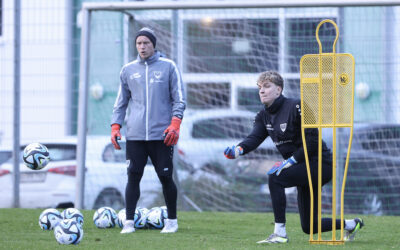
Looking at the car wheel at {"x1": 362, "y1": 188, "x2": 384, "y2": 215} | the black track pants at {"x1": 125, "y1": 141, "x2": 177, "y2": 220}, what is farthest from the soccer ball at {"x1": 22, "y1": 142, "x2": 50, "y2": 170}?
the car wheel at {"x1": 362, "y1": 188, "x2": 384, "y2": 215}

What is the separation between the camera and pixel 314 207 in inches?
266

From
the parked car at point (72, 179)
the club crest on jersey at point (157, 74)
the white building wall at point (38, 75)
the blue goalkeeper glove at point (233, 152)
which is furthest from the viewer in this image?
the white building wall at point (38, 75)

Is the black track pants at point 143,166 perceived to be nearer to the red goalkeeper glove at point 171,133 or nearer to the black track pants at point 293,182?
the red goalkeeper glove at point 171,133

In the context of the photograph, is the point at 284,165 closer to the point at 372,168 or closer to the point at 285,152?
the point at 285,152

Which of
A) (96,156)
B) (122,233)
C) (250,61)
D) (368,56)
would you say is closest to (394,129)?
(368,56)

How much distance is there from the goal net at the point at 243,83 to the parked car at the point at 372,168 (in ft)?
0.05

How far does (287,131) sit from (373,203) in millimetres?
4972

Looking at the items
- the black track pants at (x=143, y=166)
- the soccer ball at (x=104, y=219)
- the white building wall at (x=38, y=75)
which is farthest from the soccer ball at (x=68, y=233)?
the white building wall at (x=38, y=75)

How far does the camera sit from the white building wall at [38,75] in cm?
1160

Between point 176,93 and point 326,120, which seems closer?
point 326,120

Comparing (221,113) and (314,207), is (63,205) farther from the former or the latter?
→ (314,207)

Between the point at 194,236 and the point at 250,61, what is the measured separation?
4.47 metres

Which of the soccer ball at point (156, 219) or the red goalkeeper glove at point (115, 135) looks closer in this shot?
the red goalkeeper glove at point (115, 135)

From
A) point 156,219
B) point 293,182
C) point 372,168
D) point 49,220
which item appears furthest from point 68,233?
point 372,168
